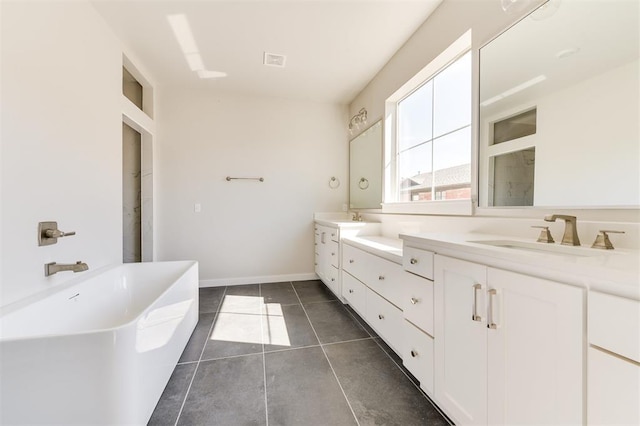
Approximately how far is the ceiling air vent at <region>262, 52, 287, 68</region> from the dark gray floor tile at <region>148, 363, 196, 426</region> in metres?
2.80

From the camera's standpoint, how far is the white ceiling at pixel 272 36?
1933 mm

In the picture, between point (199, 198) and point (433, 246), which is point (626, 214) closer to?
point (433, 246)

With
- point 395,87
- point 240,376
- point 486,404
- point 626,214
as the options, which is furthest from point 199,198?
point 626,214

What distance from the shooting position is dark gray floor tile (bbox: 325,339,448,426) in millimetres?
1258

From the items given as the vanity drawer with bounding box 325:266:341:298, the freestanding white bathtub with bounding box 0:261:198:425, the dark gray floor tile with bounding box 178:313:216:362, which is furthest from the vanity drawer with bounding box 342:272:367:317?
the freestanding white bathtub with bounding box 0:261:198:425

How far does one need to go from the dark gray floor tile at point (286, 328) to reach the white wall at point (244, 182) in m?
1.06

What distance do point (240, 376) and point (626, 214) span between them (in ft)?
6.81

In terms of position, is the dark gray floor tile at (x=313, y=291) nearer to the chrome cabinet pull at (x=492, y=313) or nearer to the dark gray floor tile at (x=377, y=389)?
the dark gray floor tile at (x=377, y=389)

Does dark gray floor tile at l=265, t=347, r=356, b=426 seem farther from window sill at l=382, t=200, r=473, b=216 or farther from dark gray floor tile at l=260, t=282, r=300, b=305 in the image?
window sill at l=382, t=200, r=473, b=216

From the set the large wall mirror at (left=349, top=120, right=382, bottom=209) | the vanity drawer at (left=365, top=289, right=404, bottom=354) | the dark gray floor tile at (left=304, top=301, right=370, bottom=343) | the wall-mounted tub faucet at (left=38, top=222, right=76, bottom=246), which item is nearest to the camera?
the wall-mounted tub faucet at (left=38, top=222, right=76, bottom=246)

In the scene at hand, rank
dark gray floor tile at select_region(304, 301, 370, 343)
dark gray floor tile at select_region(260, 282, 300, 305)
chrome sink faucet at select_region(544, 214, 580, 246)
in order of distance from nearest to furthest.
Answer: chrome sink faucet at select_region(544, 214, 580, 246)
dark gray floor tile at select_region(304, 301, 370, 343)
dark gray floor tile at select_region(260, 282, 300, 305)

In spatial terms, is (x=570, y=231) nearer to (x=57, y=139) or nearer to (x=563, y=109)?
(x=563, y=109)

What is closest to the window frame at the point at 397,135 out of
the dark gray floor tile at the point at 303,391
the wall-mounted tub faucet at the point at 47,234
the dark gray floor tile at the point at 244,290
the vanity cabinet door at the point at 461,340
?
the vanity cabinet door at the point at 461,340

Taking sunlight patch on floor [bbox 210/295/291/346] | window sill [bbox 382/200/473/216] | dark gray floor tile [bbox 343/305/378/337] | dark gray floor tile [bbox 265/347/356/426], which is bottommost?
dark gray floor tile [bbox 265/347/356/426]
